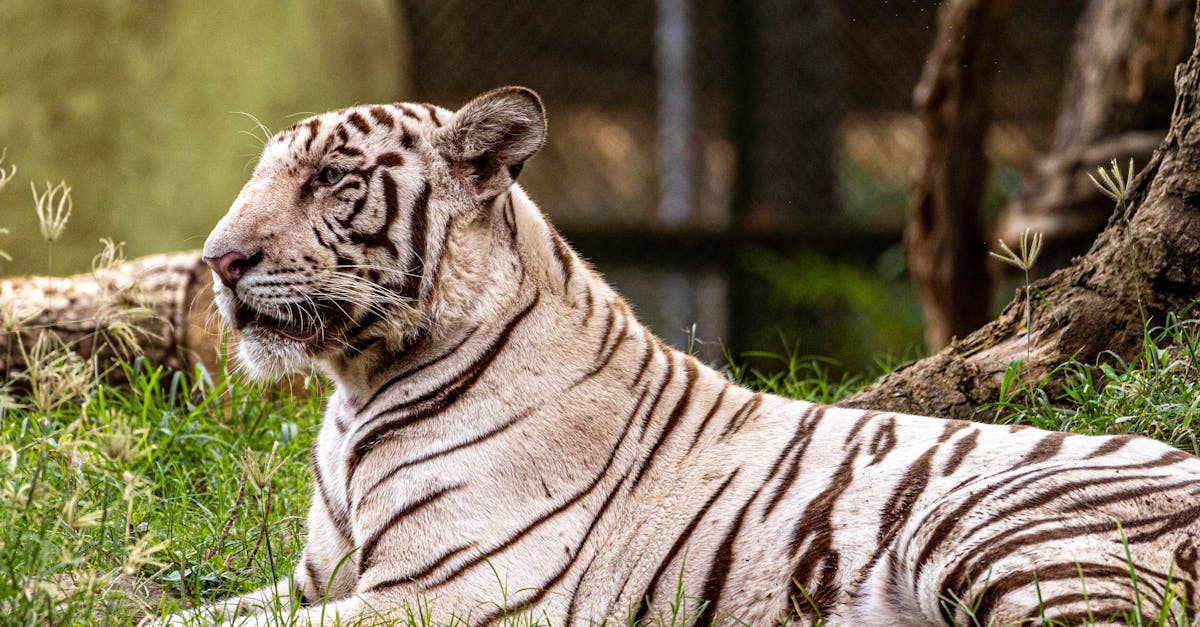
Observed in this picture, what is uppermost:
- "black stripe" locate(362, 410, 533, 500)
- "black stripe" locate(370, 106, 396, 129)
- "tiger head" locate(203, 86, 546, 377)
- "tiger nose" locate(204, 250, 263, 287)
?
"black stripe" locate(370, 106, 396, 129)

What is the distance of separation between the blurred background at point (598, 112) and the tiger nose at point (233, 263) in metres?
3.89

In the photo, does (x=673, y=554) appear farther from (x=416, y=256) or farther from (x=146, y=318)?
(x=146, y=318)

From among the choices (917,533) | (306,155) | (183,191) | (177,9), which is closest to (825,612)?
(917,533)

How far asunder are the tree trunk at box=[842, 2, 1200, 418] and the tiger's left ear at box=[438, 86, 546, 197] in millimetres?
1450

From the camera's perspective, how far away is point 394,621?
7.72 ft

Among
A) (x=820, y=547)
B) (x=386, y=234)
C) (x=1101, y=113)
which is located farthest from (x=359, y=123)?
(x=1101, y=113)

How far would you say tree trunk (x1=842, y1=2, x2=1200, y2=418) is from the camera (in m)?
3.48

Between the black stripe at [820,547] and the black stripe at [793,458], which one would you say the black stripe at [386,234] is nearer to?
the black stripe at [793,458]

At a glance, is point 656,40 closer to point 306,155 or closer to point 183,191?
point 183,191

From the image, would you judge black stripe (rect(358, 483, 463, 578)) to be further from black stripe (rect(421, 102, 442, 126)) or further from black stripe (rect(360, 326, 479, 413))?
black stripe (rect(421, 102, 442, 126))

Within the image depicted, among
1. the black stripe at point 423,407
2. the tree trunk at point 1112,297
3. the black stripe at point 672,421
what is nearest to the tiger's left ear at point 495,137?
the black stripe at point 423,407

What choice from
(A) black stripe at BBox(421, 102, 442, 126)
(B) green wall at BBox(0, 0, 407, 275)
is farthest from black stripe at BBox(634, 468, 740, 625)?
(B) green wall at BBox(0, 0, 407, 275)

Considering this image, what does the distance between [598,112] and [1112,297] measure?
12.9 ft

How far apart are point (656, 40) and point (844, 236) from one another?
155 centimetres
